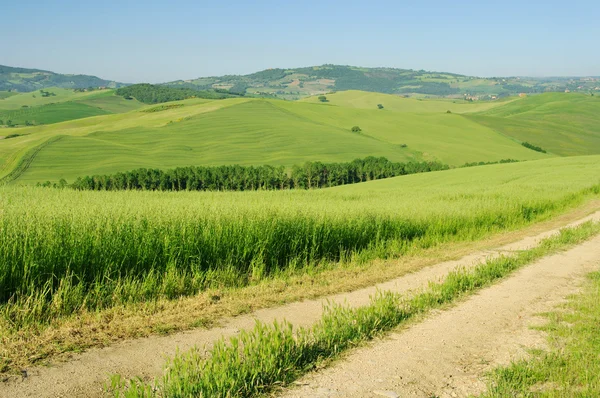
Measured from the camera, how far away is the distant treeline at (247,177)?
67.3 metres

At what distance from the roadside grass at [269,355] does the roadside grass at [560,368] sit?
0.38 m

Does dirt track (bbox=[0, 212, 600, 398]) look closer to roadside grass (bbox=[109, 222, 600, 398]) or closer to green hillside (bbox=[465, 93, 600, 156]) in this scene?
roadside grass (bbox=[109, 222, 600, 398])

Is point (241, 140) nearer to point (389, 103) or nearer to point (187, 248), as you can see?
point (187, 248)

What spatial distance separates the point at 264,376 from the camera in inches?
200

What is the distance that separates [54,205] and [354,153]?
77814mm

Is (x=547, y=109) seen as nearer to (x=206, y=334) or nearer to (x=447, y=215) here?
(x=447, y=215)

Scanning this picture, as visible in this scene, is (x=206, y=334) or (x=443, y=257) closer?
(x=206, y=334)

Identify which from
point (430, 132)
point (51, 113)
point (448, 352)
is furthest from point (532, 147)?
point (51, 113)

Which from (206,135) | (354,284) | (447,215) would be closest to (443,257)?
(354,284)

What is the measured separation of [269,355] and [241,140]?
92386 mm

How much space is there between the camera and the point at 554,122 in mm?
143875

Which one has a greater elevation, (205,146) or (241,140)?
(241,140)

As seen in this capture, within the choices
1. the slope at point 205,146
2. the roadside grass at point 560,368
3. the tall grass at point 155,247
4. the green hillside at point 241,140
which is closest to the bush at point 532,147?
the green hillside at point 241,140

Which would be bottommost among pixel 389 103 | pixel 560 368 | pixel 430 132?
pixel 430 132
